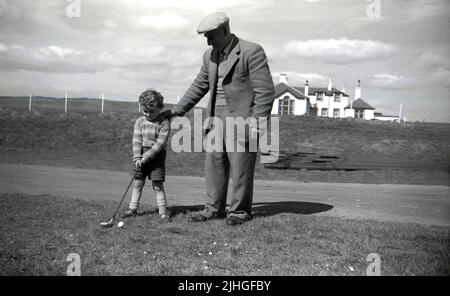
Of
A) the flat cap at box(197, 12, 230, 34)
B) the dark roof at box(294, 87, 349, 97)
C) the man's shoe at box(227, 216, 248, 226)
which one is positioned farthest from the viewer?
the dark roof at box(294, 87, 349, 97)

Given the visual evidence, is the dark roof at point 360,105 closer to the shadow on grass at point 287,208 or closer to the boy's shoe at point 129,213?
the shadow on grass at point 287,208

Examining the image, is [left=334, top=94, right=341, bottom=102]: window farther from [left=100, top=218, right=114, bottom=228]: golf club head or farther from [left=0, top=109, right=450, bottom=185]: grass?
[left=100, top=218, right=114, bottom=228]: golf club head

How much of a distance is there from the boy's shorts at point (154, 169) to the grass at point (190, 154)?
6702 mm

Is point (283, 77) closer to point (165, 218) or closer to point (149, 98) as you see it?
point (149, 98)

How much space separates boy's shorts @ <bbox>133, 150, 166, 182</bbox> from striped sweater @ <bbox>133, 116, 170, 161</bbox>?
Answer: 13 cm

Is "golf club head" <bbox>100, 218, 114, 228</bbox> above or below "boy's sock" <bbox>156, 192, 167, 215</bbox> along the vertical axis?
below

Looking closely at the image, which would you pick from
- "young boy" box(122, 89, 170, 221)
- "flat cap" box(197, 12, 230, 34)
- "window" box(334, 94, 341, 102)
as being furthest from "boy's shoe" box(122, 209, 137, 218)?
"window" box(334, 94, 341, 102)

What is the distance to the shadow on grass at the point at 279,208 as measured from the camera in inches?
277

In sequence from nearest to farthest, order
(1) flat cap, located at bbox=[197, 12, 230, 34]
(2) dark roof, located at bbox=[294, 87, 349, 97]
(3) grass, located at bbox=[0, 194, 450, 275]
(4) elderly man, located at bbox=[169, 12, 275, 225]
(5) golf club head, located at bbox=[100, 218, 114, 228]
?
(3) grass, located at bbox=[0, 194, 450, 275], (5) golf club head, located at bbox=[100, 218, 114, 228], (1) flat cap, located at bbox=[197, 12, 230, 34], (4) elderly man, located at bbox=[169, 12, 275, 225], (2) dark roof, located at bbox=[294, 87, 349, 97]

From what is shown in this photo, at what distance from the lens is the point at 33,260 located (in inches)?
172

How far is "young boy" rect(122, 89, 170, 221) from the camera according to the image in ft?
21.0

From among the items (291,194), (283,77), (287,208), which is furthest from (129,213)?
(283,77)
